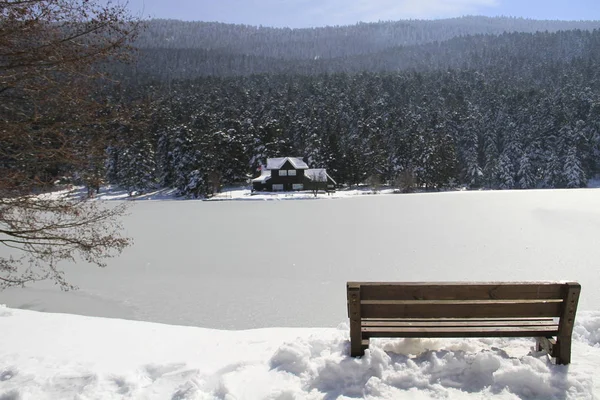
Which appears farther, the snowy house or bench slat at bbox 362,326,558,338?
the snowy house

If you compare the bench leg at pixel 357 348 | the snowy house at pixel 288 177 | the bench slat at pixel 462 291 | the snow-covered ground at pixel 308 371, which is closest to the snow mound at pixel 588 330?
the snow-covered ground at pixel 308 371

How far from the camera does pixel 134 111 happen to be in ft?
19.1

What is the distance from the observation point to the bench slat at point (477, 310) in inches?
153

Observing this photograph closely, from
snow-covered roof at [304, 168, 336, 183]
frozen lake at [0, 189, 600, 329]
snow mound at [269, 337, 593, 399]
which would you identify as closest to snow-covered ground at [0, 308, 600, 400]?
snow mound at [269, 337, 593, 399]

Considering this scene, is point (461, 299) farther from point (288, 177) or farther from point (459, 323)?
point (288, 177)

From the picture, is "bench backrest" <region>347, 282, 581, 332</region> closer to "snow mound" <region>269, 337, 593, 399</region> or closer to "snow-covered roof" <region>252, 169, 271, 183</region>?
"snow mound" <region>269, 337, 593, 399</region>

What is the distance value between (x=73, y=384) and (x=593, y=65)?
12464 centimetres

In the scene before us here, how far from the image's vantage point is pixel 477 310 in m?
3.90

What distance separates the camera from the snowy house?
54.5 m

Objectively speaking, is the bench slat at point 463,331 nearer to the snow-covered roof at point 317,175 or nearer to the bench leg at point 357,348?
the bench leg at point 357,348

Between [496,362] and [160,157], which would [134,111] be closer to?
[496,362]

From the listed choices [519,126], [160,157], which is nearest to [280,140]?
[160,157]

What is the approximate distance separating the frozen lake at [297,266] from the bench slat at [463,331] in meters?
3.41

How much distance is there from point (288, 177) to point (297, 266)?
4354 cm
